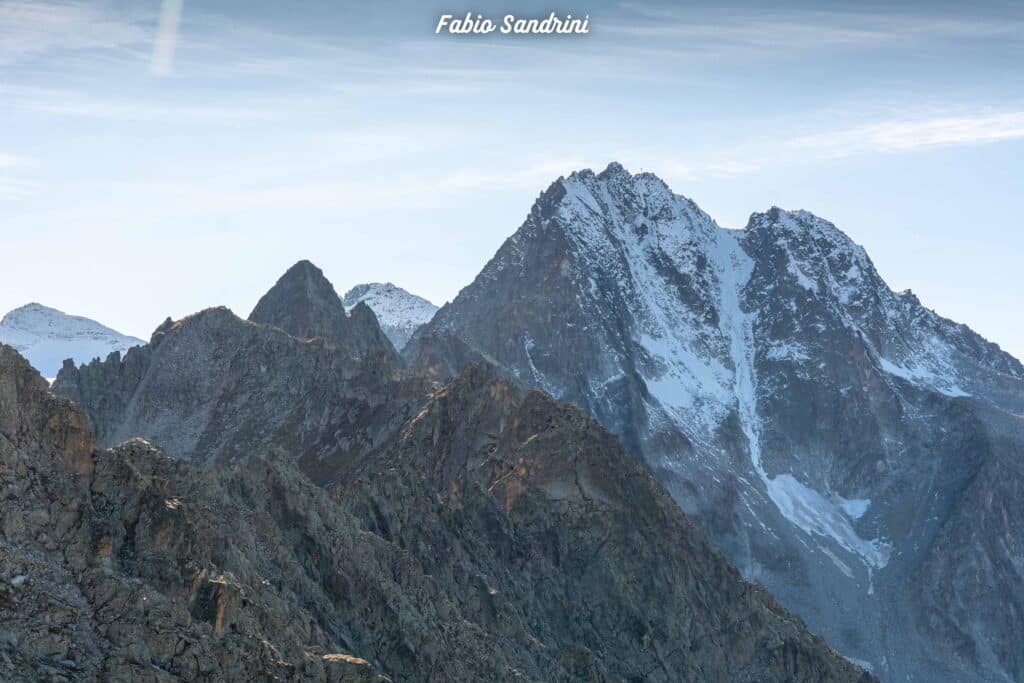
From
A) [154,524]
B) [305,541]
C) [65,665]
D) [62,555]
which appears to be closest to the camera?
[65,665]

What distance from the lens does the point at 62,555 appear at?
96688 millimetres

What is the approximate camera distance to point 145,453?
4798 inches

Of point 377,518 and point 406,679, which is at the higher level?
point 377,518

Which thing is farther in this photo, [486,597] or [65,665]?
[486,597]

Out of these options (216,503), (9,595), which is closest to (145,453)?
(216,503)

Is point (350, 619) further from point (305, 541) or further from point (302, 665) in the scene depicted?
point (302, 665)

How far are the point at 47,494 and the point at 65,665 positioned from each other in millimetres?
13292

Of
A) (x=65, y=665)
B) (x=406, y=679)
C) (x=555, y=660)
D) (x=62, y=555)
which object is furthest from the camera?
(x=555, y=660)

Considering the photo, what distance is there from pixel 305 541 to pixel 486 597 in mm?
34943

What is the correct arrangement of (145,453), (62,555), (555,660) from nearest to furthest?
(62,555)
(145,453)
(555,660)

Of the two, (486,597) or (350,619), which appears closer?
(350,619)

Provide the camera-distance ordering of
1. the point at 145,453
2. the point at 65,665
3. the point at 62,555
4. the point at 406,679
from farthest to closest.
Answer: the point at 406,679
the point at 145,453
the point at 62,555
the point at 65,665

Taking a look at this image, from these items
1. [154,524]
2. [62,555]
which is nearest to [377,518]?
[154,524]

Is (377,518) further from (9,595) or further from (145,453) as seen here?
(9,595)
